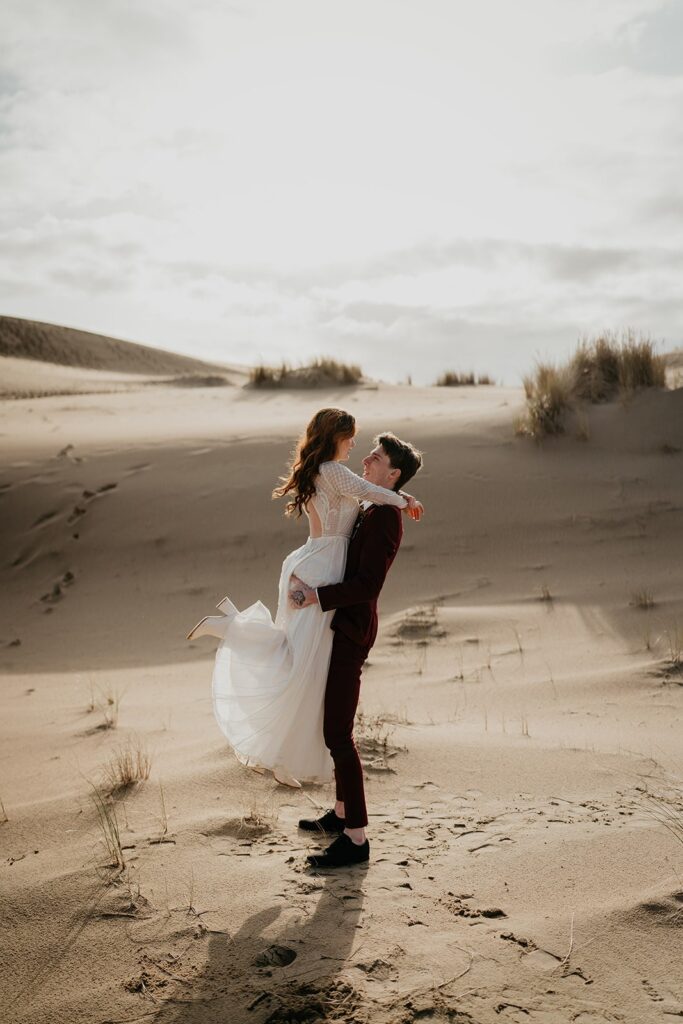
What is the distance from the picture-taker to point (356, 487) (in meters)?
3.46

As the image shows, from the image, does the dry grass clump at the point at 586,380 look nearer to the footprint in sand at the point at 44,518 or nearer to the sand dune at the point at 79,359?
the footprint in sand at the point at 44,518

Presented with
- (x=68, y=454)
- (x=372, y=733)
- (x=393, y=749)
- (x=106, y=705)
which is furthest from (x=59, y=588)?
(x=393, y=749)

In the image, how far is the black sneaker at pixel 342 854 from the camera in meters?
3.36

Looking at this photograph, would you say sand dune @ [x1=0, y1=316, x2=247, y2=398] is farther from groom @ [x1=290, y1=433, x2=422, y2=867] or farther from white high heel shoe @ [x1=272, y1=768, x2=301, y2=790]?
white high heel shoe @ [x1=272, y1=768, x2=301, y2=790]

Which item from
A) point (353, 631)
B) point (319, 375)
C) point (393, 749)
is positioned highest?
point (319, 375)

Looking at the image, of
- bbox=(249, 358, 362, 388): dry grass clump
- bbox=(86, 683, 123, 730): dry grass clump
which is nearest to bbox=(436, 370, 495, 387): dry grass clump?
bbox=(249, 358, 362, 388): dry grass clump

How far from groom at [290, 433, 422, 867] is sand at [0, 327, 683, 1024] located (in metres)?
0.16

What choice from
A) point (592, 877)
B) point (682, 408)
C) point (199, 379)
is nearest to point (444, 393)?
point (682, 408)

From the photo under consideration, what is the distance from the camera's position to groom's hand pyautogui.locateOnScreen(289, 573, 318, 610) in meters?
3.44

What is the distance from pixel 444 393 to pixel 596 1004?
50.0ft

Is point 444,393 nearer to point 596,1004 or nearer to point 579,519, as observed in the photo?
point 579,519

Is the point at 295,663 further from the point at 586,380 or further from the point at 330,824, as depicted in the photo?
the point at 586,380

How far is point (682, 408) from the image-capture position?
10789 mm

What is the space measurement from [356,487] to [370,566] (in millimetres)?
301
